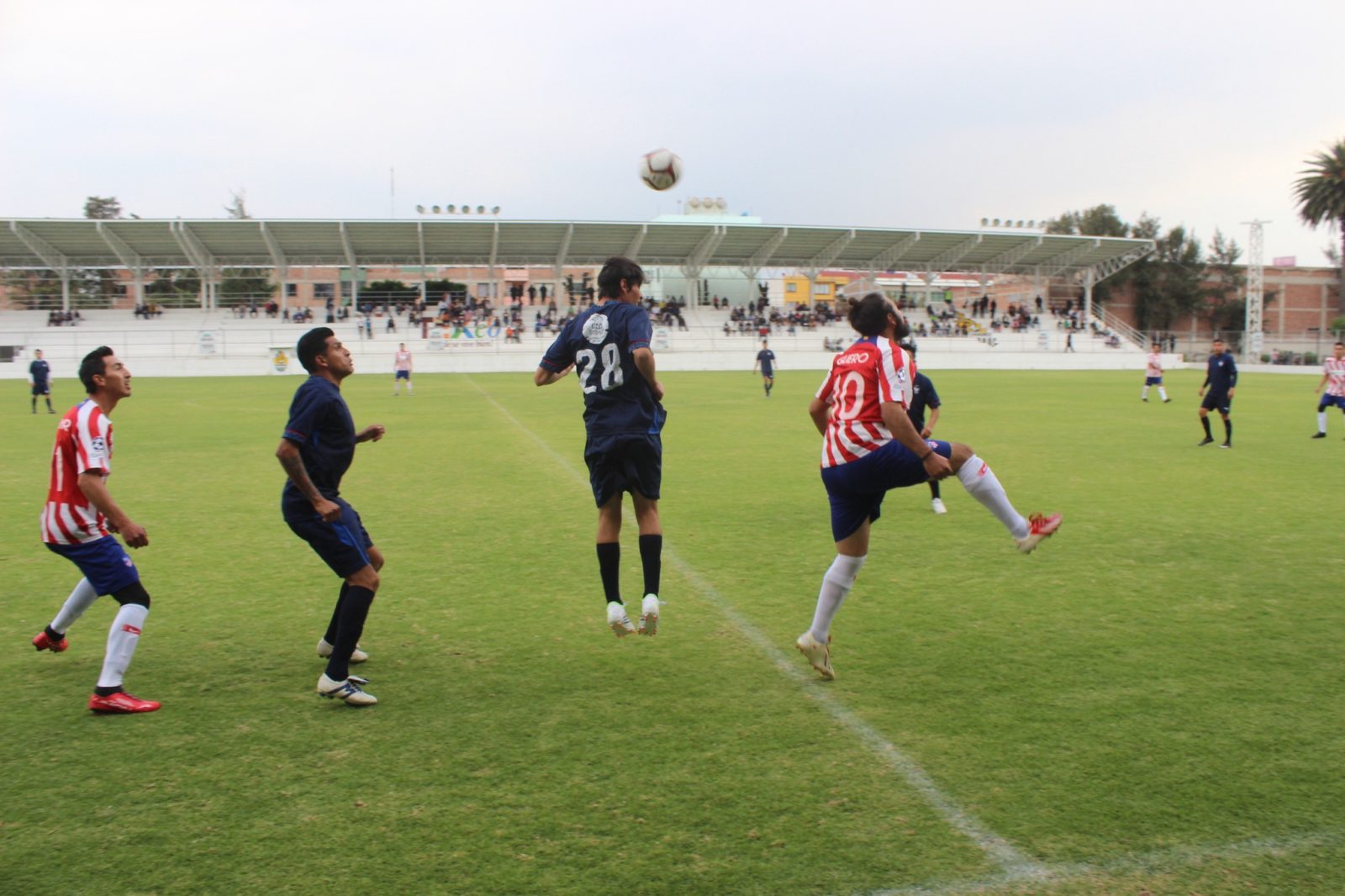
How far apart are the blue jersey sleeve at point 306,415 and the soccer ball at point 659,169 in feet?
25.3

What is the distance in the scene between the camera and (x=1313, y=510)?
10219 mm

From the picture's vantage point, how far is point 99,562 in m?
4.92

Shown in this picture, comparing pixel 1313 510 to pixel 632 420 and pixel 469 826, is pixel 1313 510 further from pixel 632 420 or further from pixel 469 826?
pixel 469 826

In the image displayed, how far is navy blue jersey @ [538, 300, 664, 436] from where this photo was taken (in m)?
5.33

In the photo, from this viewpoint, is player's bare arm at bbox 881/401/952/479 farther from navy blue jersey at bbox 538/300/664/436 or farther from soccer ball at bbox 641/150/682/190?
soccer ball at bbox 641/150/682/190

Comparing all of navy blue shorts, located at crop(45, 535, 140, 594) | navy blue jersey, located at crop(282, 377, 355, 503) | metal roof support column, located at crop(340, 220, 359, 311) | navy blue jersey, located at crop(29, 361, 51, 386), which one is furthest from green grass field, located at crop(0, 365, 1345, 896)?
metal roof support column, located at crop(340, 220, 359, 311)

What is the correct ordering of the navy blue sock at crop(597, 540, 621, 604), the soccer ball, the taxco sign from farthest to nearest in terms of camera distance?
the taxco sign → the soccer ball → the navy blue sock at crop(597, 540, 621, 604)

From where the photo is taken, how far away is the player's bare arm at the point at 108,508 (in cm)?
471

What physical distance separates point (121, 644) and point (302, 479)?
1257 mm

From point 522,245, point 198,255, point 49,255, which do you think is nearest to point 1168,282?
point 522,245

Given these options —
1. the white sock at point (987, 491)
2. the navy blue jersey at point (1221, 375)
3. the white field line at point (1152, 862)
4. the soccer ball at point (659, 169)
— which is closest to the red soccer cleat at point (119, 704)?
the white field line at point (1152, 862)

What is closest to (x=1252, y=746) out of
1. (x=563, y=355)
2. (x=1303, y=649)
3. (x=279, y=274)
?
(x=1303, y=649)

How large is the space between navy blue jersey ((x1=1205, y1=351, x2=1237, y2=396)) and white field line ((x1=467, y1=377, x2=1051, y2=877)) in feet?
41.3

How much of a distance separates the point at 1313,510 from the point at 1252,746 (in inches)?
290
